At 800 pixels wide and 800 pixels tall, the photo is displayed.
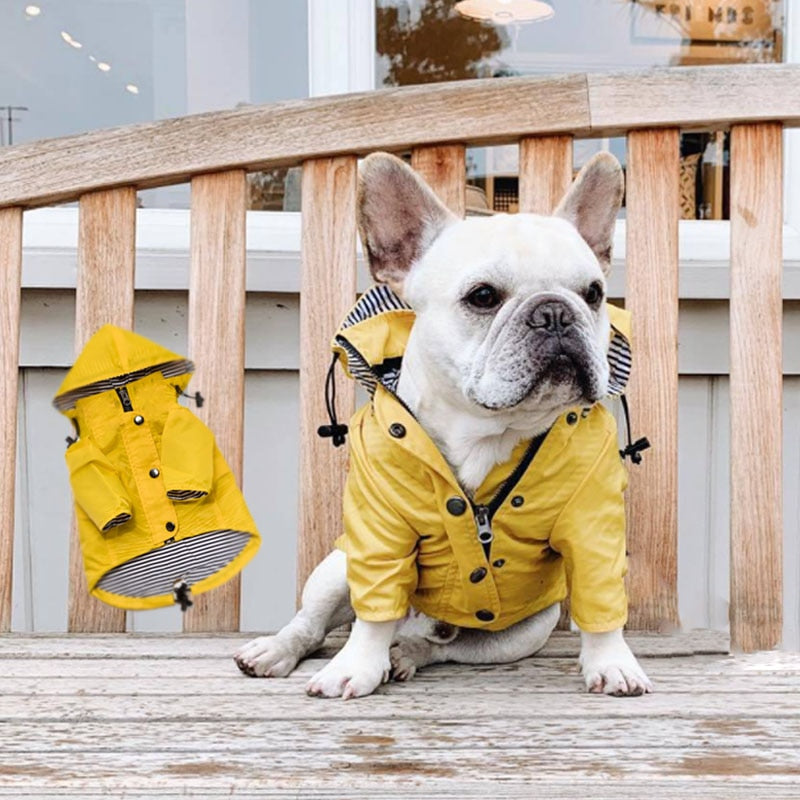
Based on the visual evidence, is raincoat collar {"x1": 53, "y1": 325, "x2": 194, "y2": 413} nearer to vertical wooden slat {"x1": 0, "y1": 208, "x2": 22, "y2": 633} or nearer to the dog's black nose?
vertical wooden slat {"x1": 0, "y1": 208, "x2": 22, "y2": 633}

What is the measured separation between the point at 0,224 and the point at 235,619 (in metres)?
0.64

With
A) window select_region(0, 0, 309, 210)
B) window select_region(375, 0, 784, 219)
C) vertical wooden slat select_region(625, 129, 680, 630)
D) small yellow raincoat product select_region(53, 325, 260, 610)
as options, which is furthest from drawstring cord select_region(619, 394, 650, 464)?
window select_region(0, 0, 309, 210)

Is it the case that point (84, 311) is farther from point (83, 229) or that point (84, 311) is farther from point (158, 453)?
point (158, 453)

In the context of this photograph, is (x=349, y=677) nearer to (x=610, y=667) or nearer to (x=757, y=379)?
(x=610, y=667)

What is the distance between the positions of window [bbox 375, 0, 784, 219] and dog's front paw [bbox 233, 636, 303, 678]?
104 cm

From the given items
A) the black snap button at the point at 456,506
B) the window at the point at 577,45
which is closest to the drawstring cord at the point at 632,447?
the black snap button at the point at 456,506

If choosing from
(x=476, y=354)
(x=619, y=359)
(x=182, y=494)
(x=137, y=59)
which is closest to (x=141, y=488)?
(x=182, y=494)

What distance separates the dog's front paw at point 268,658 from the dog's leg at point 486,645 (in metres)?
0.12

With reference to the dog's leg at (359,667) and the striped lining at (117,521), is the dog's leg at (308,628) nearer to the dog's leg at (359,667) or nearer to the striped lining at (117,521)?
the dog's leg at (359,667)

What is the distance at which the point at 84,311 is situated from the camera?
131 cm

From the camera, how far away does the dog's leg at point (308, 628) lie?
1.03 m

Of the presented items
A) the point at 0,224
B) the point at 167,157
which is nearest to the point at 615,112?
the point at 167,157

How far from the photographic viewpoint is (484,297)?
37.2 inches

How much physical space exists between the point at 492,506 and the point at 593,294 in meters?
0.24
